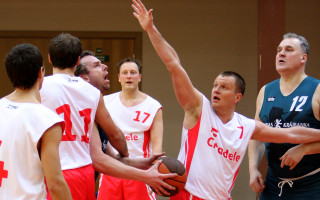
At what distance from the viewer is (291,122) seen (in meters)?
4.19

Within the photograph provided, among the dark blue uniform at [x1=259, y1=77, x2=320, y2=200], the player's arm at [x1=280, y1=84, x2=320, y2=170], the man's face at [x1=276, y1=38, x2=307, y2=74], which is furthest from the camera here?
the man's face at [x1=276, y1=38, x2=307, y2=74]

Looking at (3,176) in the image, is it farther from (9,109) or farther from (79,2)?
(79,2)

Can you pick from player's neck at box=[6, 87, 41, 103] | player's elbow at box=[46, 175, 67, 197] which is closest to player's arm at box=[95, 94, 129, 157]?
player's neck at box=[6, 87, 41, 103]

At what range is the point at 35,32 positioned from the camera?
835 cm

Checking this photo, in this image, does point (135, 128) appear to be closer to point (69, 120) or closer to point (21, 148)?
point (69, 120)

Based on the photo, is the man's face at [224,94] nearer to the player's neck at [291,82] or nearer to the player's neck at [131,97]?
the player's neck at [291,82]

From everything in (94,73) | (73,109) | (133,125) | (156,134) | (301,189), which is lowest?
(301,189)

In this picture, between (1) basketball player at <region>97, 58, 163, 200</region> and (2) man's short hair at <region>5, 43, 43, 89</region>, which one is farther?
(1) basketball player at <region>97, 58, 163, 200</region>

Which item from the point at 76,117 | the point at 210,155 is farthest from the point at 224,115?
the point at 76,117

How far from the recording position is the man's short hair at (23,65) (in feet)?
8.55

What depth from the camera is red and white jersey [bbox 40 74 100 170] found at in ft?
11.1

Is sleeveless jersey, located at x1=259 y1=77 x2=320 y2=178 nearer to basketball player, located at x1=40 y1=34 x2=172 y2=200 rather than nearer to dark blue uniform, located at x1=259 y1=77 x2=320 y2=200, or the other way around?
dark blue uniform, located at x1=259 y1=77 x2=320 y2=200

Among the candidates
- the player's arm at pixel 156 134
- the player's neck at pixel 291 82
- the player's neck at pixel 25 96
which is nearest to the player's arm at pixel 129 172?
the player's neck at pixel 25 96

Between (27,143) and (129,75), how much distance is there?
324cm
